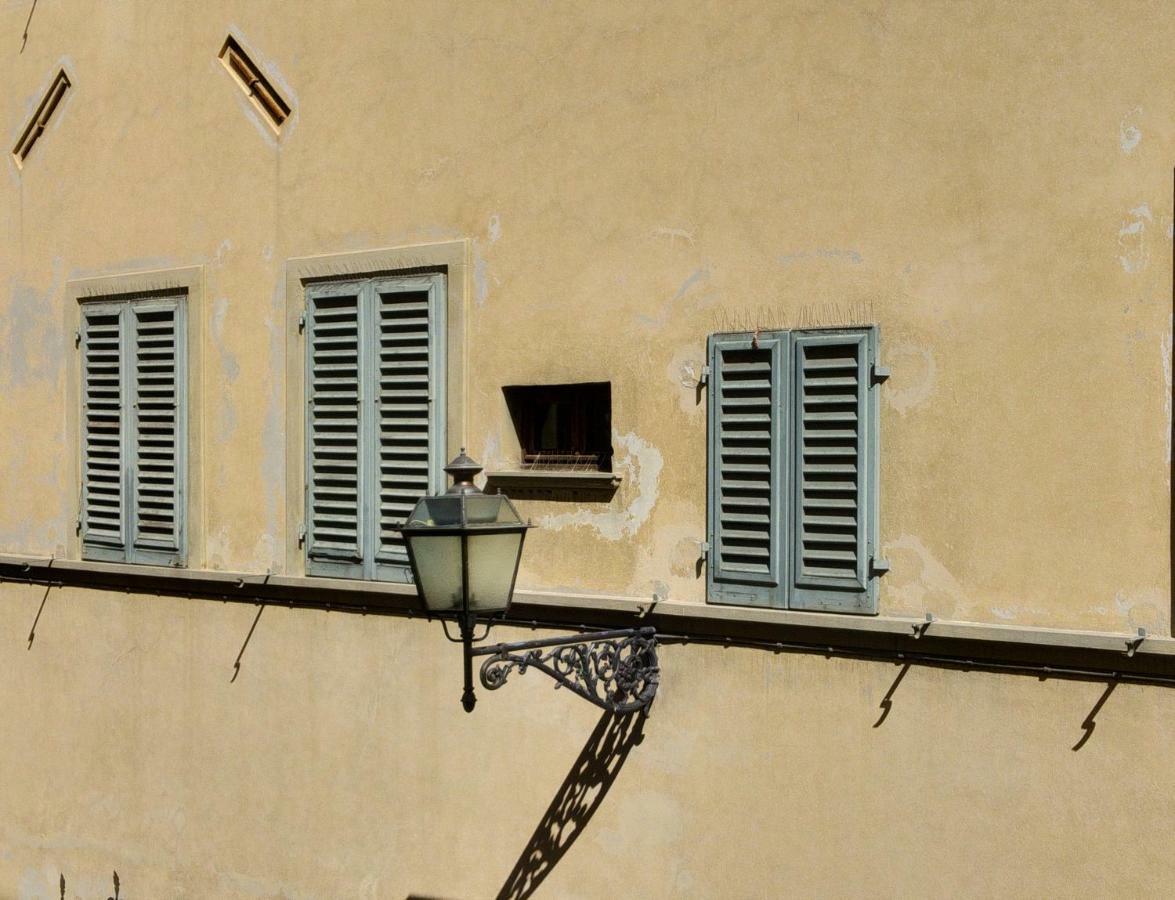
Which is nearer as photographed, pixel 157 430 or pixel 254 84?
pixel 254 84

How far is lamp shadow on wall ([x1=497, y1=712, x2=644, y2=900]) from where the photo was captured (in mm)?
6543

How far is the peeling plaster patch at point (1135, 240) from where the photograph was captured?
17.7 ft

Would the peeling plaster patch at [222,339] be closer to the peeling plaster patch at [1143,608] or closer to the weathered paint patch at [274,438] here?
the weathered paint patch at [274,438]

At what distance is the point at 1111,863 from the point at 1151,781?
0.38m

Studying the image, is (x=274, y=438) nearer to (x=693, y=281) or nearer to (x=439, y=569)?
(x=439, y=569)

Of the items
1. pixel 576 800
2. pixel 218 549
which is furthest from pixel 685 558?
pixel 218 549

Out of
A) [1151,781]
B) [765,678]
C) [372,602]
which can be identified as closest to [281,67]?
[372,602]

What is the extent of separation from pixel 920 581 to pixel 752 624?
0.80 metres

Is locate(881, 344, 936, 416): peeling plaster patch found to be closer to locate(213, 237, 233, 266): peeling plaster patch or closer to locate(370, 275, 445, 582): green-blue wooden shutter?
locate(370, 275, 445, 582): green-blue wooden shutter

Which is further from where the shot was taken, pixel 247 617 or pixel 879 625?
pixel 247 617

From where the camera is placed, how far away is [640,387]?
21.3ft

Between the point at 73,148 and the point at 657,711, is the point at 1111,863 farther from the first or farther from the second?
the point at 73,148

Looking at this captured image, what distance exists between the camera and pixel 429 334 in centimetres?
702

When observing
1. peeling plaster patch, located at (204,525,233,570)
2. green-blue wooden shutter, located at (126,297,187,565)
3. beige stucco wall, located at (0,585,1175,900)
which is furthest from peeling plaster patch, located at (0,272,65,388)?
peeling plaster patch, located at (204,525,233,570)
